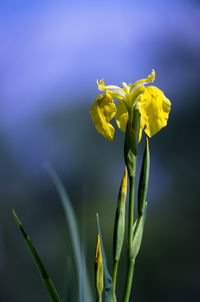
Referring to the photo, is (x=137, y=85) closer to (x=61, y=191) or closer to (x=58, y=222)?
(x=61, y=191)

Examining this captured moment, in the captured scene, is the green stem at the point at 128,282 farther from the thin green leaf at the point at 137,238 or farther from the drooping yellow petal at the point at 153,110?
the drooping yellow petal at the point at 153,110

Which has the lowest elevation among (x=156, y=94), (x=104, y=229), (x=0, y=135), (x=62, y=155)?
(x=104, y=229)

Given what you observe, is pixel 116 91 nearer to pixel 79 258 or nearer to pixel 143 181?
pixel 143 181

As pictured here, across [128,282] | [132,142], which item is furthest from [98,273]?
[132,142]

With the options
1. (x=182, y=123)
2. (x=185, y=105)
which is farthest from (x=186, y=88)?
(x=182, y=123)

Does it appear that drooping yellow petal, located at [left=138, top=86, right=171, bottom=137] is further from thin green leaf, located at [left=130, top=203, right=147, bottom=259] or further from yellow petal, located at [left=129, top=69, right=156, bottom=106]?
thin green leaf, located at [left=130, top=203, right=147, bottom=259]
